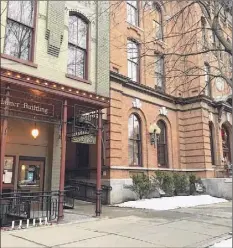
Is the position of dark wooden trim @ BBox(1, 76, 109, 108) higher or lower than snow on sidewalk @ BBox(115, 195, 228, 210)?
higher

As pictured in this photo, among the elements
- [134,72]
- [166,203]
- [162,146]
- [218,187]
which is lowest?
[166,203]

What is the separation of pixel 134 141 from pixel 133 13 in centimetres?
819

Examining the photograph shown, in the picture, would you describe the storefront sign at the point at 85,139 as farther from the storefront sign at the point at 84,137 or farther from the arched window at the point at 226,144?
the arched window at the point at 226,144

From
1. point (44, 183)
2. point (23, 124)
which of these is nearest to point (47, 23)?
point (23, 124)

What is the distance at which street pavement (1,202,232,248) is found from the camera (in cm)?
767

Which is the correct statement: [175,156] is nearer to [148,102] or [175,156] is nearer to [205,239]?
[148,102]

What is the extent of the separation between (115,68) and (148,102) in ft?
10.6

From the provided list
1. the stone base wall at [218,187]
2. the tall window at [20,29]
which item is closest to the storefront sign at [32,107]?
A: the tall window at [20,29]

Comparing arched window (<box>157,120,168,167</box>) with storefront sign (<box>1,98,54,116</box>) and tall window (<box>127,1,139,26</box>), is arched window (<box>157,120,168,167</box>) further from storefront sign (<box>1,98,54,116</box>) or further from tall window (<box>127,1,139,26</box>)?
storefront sign (<box>1,98,54,116</box>)

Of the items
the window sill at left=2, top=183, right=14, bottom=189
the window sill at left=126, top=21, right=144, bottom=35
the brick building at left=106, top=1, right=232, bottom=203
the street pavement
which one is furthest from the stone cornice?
the street pavement

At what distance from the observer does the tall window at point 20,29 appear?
11.4 m

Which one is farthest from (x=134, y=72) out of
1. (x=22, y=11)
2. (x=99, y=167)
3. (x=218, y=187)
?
(x=22, y=11)

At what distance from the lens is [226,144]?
26.2m

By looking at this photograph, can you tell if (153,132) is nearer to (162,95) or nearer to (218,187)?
(162,95)
